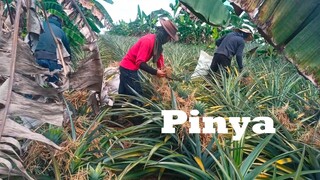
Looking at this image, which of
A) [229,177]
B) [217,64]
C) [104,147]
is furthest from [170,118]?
[217,64]

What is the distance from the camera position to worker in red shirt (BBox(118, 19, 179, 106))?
4.74 meters

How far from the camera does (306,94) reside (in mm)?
5242

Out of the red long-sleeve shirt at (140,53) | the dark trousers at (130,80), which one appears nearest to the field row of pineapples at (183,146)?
the dark trousers at (130,80)

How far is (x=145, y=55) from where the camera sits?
189 inches

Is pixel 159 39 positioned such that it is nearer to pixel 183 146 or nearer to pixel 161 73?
pixel 161 73

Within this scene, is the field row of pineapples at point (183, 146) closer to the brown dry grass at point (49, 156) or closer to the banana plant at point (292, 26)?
the brown dry grass at point (49, 156)

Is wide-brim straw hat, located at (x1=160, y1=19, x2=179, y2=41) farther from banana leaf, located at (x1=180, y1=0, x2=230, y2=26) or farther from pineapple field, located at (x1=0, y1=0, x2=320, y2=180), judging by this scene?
banana leaf, located at (x1=180, y1=0, x2=230, y2=26)

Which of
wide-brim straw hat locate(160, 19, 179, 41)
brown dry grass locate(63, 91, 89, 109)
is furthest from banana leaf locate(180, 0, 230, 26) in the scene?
brown dry grass locate(63, 91, 89, 109)

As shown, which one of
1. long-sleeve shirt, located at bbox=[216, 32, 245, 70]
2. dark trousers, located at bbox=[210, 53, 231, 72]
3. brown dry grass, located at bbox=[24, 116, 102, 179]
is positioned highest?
long-sleeve shirt, located at bbox=[216, 32, 245, 70]

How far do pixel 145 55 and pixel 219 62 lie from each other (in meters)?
2.08

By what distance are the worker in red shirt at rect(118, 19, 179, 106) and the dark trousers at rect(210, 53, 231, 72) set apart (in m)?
1.58

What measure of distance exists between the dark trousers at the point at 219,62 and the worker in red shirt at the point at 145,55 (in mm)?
1578

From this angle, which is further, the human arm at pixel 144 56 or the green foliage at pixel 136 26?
the green foliage at pixel 136 26

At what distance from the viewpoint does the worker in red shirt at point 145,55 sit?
4.74 m
